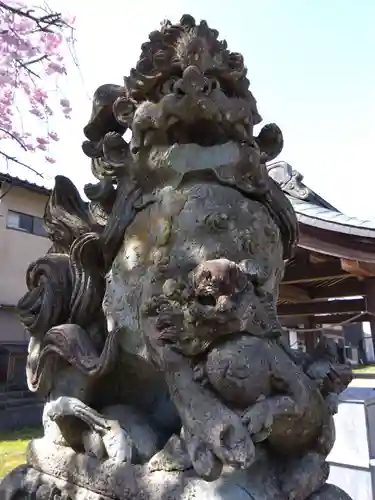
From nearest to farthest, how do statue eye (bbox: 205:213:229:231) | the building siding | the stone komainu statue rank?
the stone komainu statue → statue eye (bbox: 205:213:229:231) → the building siding

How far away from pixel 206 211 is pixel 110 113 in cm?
65

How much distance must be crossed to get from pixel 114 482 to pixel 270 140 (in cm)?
121

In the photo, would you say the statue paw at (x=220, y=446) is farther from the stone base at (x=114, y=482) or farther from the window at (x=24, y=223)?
the window at (x=24, y=223)

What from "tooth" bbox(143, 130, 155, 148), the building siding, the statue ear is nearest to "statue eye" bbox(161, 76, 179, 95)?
"tooth" bbox(143, 130, 155, 148)

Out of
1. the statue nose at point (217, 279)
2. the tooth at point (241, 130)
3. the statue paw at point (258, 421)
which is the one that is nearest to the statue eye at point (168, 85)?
the tooth at point (241, 130)

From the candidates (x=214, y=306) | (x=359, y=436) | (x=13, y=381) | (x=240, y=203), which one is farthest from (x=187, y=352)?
(x=13, y=381)

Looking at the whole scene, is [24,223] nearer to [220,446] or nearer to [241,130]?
[241,130]

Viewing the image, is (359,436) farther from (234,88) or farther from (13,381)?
(13,381)

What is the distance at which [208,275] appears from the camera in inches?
44.8

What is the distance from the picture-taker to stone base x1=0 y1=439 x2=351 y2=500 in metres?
1.07

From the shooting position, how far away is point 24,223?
35.6 ft

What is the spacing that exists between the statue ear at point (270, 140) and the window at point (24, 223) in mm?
9691

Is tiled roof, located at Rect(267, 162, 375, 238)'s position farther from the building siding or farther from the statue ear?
the building siding

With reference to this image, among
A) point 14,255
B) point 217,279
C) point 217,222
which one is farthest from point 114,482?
point 14,255
